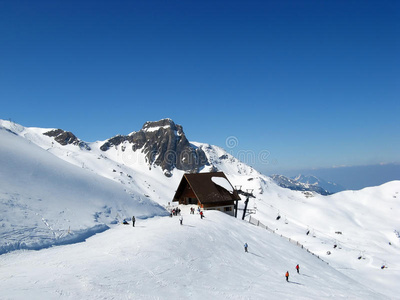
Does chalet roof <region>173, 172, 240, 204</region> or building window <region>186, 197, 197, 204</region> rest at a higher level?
chalet roof <region>173, 172, 240, 204</region>

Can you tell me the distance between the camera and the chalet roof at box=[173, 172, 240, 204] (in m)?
43.7

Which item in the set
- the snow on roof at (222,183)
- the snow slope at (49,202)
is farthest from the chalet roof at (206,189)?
the snow slope at (49,202)

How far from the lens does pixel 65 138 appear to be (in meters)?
177

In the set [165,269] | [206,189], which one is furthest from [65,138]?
[165,269]

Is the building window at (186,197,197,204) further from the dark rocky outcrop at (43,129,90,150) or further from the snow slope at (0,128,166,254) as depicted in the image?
the dark rocky outcrop at (43,129,90,150)

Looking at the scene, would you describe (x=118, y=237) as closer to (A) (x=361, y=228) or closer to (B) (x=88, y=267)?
(B) (x=88, y=267)

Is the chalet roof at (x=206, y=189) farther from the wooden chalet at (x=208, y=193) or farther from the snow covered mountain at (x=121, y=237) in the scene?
the snow covered mountain at (x=121, y=237)

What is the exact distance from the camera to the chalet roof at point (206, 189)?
43.7 metres

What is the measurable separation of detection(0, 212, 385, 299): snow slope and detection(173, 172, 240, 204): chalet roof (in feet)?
38.1

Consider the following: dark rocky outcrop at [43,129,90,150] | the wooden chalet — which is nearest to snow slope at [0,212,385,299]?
the wooden chalet

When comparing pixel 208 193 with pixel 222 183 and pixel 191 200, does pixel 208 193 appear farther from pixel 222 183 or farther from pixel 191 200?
pixel 191 200

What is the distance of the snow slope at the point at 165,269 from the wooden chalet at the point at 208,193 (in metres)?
11.5

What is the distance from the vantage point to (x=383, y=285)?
37.5m

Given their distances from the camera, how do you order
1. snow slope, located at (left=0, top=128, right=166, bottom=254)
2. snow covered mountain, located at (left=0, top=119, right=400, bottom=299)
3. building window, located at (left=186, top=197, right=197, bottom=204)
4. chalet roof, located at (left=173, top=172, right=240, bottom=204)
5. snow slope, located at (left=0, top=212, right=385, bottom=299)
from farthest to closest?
building window, located at (left=186, top=197, right=197, bottom=204) < chalet roof, located at (left=173, top=172, right=240, bottom=204) < snow slope, located at (left=0, top=128, right=166, bottom=254) < snow covered mountain, located at (left=0, top=119, right=400, bottom=299) < snow slope, located at (left=0, top=212, right=385, bottom=299)
